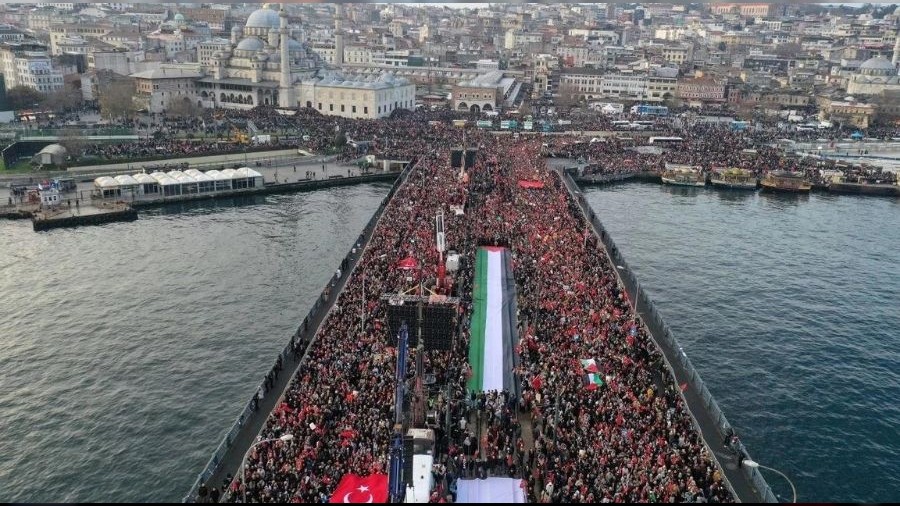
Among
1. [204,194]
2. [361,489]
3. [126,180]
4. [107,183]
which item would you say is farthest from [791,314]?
[107,183]

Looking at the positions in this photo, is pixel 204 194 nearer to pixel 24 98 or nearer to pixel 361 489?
pixel 361 489

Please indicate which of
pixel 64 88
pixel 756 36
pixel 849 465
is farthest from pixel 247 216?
pixel 756 36

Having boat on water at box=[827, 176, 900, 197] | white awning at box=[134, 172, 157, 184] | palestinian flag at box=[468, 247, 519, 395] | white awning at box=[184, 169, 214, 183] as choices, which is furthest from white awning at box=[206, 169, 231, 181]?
boat on water at box=[827, 176, 900, 197]

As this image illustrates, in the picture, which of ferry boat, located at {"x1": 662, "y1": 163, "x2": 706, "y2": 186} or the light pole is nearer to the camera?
the light pole

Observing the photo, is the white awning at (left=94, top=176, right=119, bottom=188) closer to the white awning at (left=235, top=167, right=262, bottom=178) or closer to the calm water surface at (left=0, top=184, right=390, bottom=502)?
the calm water surface at (left=0, top=184, right=390, bottom=502)

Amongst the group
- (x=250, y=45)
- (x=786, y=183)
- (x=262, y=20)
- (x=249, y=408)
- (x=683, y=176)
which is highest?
(x=262, y=20)

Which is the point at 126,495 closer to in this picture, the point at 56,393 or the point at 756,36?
the point at 56,393

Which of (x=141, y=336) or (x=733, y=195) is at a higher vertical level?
(x=733, y=195)
